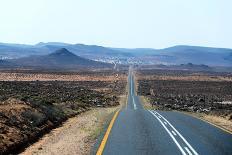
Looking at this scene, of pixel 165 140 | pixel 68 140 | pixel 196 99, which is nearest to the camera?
pixel 68 140

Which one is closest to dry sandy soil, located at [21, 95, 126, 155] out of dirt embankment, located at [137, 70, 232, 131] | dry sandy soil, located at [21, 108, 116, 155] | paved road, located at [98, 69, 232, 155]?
dry sandy soil, located at [21, 108, 116, 155]

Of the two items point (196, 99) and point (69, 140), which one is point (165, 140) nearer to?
point (69, 140)

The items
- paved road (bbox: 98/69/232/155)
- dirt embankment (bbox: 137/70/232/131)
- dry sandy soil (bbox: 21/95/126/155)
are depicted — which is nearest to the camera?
dry sandy soil (bbox: 21/95/126/155)

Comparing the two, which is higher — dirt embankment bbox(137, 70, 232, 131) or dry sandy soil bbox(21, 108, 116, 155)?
dry sandy soil bbox(21, 108, 116, 155)

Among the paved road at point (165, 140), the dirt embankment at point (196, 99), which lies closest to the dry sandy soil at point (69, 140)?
the paved road at point (165, 140)

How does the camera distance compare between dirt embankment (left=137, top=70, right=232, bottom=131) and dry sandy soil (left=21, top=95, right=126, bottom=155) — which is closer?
dry sandy soil (left=21, top=95, right=126, bottom=155)

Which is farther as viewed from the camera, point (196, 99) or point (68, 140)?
point (196, 99)

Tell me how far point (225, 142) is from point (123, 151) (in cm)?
521

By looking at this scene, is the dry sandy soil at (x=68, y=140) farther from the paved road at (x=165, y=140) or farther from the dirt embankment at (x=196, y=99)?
the dirt embankment at (x=196, y=99)

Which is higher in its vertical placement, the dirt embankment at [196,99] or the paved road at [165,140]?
the paved road at [165,140]

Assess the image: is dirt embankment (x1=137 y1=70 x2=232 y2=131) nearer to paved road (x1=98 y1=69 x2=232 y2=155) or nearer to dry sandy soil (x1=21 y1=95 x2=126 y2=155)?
paved road (x1=98 y1=69 x2=232 y2=155)

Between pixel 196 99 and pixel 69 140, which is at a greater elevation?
pixel 69 140

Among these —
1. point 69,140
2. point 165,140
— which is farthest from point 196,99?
point 69,140

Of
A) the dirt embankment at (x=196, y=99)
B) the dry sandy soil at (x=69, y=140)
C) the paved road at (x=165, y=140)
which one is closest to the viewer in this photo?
the dry sandy soil at (x=69, y=140)
